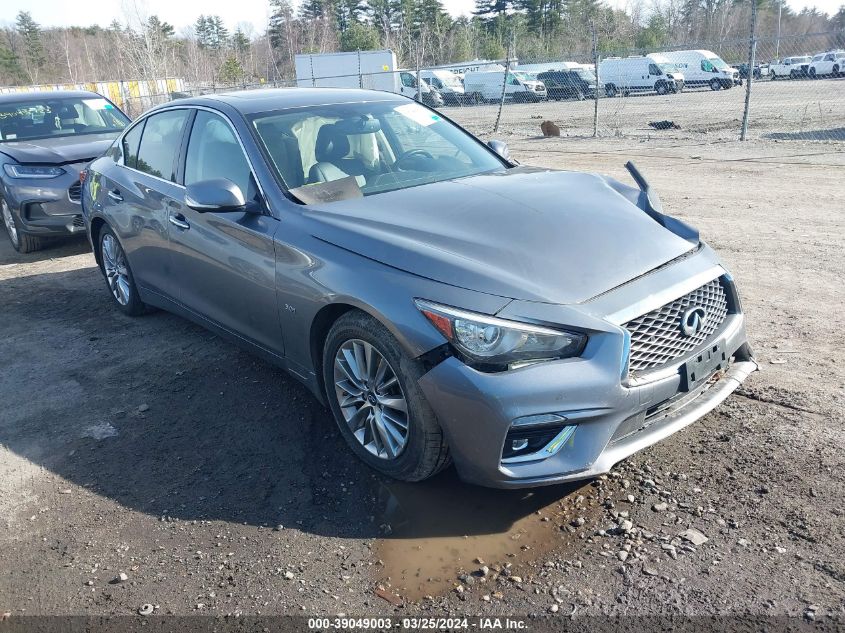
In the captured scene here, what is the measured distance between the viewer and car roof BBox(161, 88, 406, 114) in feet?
14.9

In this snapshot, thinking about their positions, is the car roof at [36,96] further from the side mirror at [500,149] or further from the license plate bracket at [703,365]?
the license plate bracket at [703,365]

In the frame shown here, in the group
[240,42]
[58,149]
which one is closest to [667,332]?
[58,149]

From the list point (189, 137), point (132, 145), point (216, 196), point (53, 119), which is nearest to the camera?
point (216, 196)

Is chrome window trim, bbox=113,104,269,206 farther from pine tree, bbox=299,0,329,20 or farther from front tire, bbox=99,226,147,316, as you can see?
pine tree, bbox=299,0,329,20

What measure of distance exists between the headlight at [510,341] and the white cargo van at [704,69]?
37250 millimetres

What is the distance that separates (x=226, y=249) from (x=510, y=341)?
2.05m

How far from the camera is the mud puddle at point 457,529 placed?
2920 mm

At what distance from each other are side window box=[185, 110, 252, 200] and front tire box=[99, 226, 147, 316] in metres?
1.44

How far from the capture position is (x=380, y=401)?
3.38 m

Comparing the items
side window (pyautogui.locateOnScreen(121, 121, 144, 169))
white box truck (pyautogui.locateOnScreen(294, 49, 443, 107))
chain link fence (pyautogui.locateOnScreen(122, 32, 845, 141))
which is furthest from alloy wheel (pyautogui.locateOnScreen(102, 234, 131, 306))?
white box truck (pyautogui.locateOnScreen(294, 49, 443, 107))

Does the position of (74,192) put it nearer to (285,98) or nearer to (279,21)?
(285,98)

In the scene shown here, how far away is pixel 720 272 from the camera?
354cm

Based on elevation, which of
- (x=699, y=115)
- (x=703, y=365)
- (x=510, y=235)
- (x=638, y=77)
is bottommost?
(x=699, y=115)

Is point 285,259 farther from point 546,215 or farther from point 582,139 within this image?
point 582,139
